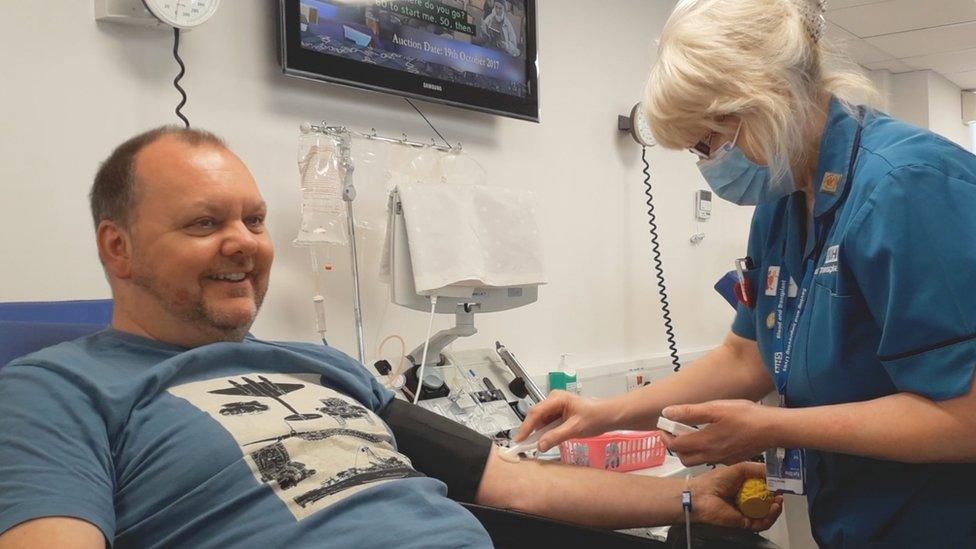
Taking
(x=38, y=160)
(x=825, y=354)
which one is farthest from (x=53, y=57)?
(x=825, y=354)

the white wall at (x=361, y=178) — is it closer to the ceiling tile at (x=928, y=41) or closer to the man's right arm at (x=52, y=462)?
the man's right arm at (x=52, y=462)

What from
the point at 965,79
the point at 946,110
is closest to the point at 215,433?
the point at 946,110

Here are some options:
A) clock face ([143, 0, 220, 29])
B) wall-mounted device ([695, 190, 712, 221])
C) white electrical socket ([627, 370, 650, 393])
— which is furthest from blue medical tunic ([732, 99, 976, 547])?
wall-mounted device ([695, 190, 712, 221])

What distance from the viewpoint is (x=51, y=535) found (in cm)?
88

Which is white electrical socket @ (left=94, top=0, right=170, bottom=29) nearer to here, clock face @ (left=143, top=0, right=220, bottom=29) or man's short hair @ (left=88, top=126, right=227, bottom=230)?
clock face @ (left=143, top=0, right=220, bottom=29)

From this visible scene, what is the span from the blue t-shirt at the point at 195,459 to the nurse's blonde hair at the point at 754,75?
Answer: 29.2 inches

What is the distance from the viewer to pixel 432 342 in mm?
2105

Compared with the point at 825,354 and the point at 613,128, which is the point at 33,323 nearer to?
the point at 825,354

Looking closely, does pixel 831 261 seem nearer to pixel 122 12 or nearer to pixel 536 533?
pixel 536 533

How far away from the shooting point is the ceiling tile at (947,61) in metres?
4.96

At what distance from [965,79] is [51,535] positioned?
6454 millimetres

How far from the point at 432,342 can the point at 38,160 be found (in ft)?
3.31

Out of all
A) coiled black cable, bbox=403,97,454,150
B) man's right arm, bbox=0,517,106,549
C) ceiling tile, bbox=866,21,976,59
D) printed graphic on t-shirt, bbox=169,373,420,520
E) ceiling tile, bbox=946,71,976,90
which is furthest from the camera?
ceiling tile, bbox=946,71,976,90

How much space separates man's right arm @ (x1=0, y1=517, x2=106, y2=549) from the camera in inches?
34.3
